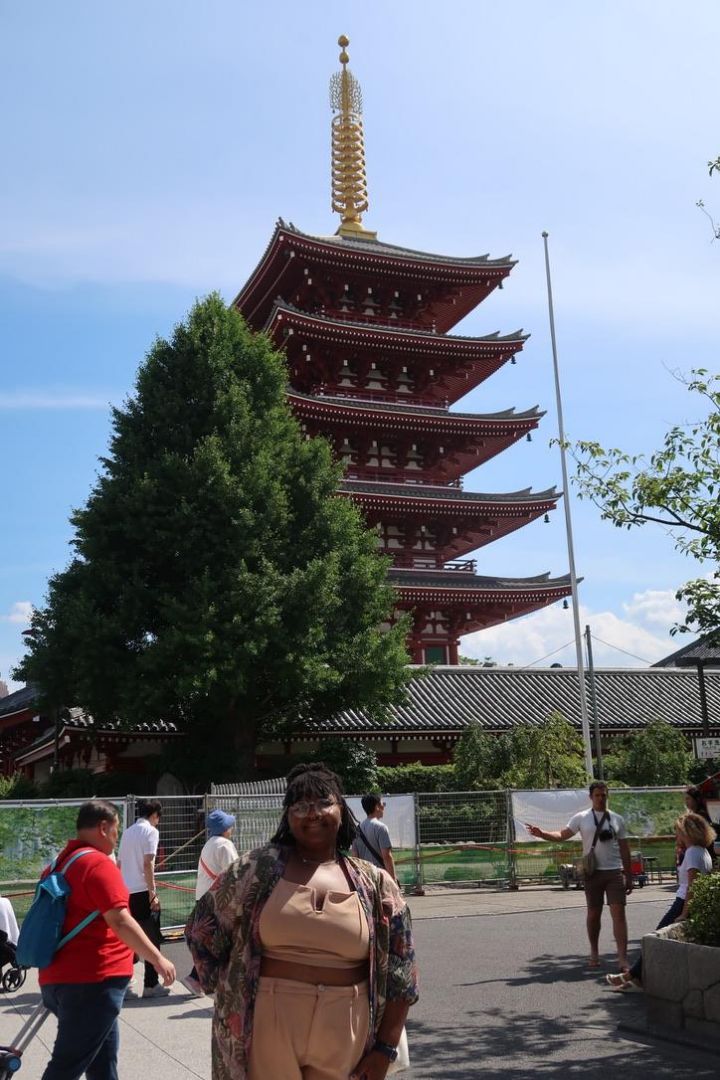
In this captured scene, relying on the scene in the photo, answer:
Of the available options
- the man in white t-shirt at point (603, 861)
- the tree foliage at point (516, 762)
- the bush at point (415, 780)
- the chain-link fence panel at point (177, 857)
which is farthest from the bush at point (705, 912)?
the bush at point (415, 780)

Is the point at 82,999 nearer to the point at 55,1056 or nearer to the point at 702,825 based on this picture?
the point at 55,1056

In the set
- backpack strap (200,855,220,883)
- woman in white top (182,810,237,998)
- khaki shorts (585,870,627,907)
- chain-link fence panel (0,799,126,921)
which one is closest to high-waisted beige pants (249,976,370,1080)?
woman in white top (182,810,237,998)

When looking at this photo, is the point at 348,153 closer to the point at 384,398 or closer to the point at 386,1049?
the point at 384,398

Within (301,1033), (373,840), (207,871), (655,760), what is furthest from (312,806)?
(655,760)

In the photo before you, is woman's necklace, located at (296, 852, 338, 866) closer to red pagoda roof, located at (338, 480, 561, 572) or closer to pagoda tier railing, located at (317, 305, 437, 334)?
red pagoda roof, located at (338, 480, 561, 572)

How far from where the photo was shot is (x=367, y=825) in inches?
365

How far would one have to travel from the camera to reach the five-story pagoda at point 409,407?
33906mm

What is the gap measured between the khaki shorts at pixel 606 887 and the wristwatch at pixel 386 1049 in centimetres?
660

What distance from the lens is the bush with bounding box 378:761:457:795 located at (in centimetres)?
2630

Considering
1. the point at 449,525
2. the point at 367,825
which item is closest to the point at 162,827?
the point at 367,825

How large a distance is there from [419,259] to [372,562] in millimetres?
15438

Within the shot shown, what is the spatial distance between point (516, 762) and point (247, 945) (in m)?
23.4

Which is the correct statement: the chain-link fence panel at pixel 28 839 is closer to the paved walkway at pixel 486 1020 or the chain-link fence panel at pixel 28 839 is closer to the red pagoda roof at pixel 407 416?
the paved walkway at pixel 486 1020

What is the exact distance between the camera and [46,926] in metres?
4.56
